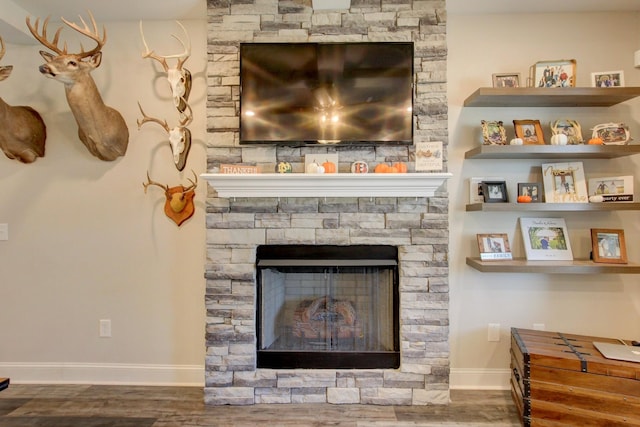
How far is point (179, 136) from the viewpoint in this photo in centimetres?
230

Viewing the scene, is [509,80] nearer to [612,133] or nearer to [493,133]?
[493,133]

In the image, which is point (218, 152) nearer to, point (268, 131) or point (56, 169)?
point (268, 131)

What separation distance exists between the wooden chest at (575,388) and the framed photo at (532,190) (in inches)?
35.9

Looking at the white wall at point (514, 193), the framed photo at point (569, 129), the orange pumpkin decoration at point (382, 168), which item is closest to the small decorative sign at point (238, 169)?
the orange pumpkin decoration at point (382, 168)

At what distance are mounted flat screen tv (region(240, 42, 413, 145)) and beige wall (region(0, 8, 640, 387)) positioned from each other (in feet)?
1.61

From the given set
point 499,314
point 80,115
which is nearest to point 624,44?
point 499,314

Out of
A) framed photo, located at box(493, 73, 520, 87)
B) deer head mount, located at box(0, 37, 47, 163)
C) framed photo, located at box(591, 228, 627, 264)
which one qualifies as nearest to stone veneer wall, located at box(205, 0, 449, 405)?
framed photo, located at box(493, 73, 520, 87)

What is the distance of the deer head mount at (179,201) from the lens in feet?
7.69

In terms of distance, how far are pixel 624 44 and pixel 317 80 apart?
2136mm

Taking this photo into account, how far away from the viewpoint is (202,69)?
2.36 meters

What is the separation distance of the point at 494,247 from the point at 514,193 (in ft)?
1.33

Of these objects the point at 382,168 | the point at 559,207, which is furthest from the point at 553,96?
the point at 382,168

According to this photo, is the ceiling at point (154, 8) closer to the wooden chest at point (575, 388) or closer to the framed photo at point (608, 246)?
the framed photo at point (608, 246)

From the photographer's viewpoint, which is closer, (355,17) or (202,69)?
(355,17)
